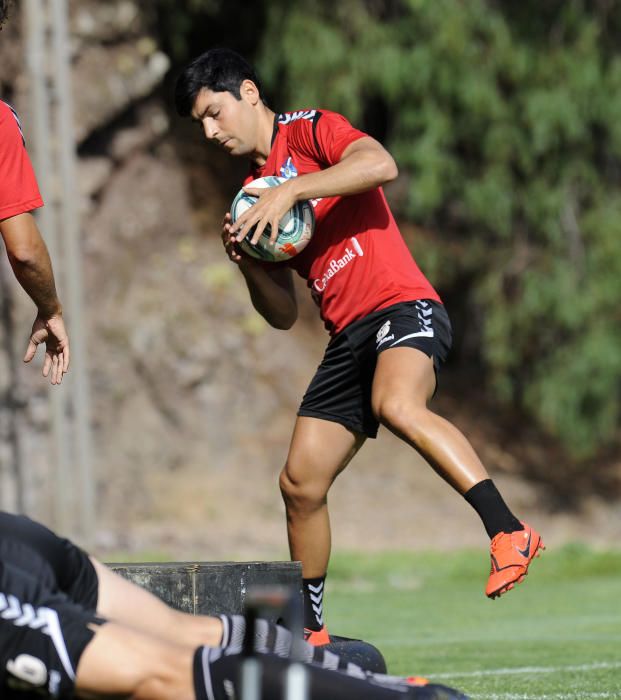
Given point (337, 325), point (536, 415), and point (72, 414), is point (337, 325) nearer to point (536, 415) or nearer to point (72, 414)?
point (72, 414)

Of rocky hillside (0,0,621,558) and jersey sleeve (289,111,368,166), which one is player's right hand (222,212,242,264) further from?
rocky hillside (0,0,621,558)

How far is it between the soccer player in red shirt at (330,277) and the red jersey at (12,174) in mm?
851

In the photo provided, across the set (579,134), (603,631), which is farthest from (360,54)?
(603,631)

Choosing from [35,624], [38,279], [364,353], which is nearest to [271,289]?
[364,353]

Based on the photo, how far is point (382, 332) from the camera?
5.43 meters

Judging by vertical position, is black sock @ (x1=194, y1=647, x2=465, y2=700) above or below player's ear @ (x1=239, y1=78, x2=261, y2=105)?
below

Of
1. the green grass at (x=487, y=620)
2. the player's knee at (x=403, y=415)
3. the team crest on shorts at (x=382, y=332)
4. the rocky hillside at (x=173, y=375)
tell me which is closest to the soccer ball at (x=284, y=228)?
the team crest on shorts at (x=382, y=332)

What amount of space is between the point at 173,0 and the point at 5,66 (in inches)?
102

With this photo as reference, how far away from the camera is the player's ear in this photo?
5711 millimetres

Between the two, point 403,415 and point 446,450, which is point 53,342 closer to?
point 403,415

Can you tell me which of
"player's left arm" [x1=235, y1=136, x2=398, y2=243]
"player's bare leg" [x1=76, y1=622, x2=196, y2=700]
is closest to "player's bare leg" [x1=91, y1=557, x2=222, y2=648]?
"player's bare leg" [x1=76, y1=622, x2=196, y2=700]

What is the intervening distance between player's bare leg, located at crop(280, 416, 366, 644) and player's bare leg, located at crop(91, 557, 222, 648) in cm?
179

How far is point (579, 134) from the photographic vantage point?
16250 millimetres

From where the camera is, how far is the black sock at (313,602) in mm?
5504
